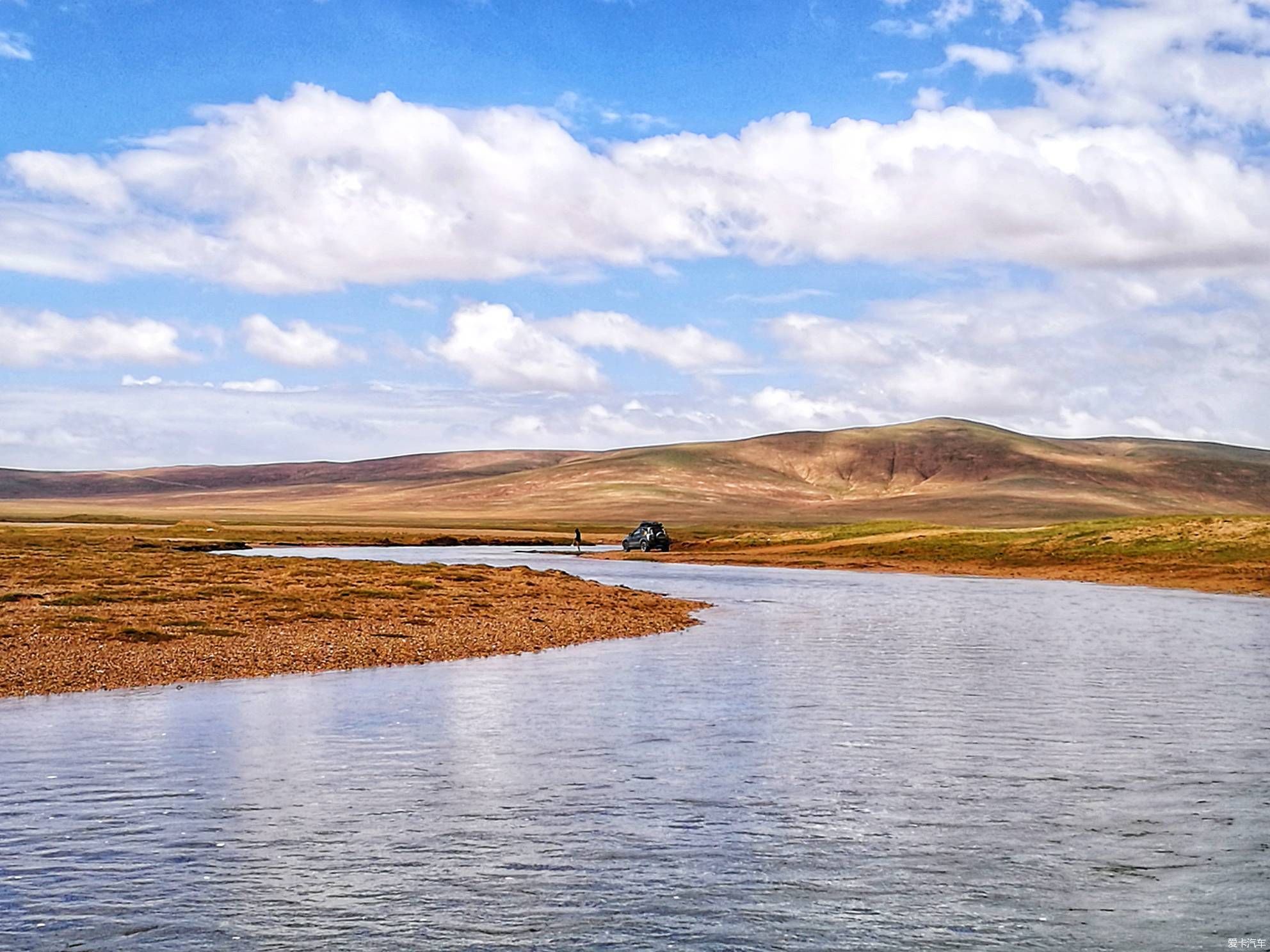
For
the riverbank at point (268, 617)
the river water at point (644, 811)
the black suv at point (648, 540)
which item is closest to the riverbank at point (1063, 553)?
the black suv at point (648, 540)

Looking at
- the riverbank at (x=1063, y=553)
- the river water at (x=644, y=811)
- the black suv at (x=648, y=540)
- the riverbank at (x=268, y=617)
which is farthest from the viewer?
the black suv at (x=648, y=540)

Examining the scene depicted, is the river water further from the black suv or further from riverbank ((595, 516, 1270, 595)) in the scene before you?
the black suv

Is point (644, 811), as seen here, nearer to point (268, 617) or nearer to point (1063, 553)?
point (268, 617)

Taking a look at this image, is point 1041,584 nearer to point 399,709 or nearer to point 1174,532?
point 1174,532

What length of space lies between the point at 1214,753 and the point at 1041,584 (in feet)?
191

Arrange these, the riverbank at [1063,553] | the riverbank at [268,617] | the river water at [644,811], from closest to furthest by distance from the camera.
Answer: the river water at [644,811]
the riverbank at [268,617]
the riverbank at [1063,553]

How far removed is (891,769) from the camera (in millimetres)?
21953

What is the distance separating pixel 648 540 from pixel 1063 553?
151 ft

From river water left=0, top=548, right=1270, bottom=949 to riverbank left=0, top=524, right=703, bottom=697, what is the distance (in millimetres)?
2763

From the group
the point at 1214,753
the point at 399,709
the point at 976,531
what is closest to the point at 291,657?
the point at 399,709

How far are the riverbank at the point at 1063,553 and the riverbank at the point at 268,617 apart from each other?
33.8 meters

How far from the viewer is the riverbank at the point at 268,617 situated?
33.3 meters

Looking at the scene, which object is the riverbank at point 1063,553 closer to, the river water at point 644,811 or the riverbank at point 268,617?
the riverbank at point 268,617

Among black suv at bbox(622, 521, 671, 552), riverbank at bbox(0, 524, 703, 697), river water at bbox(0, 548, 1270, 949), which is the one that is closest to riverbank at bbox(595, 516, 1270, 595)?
black suv at bbox(622, 521, 671, 552)
